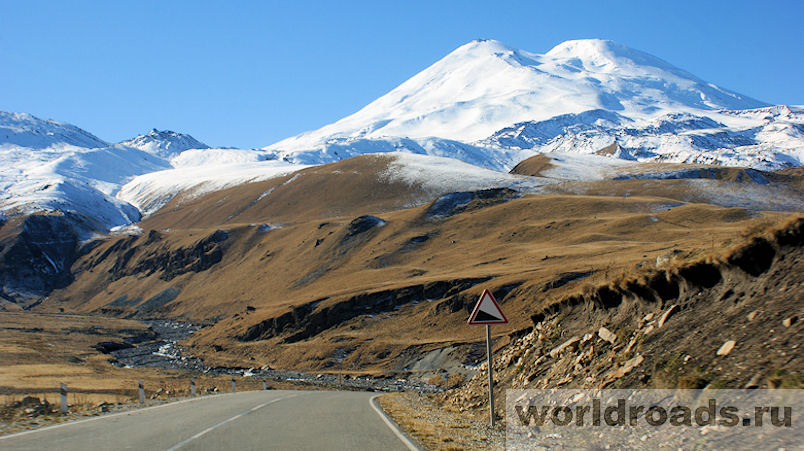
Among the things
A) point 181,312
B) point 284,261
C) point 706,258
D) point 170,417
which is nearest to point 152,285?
point 181,312

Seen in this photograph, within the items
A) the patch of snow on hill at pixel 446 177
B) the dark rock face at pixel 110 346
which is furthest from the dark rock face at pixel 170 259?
the patch of snow on hill at pixel 446 177

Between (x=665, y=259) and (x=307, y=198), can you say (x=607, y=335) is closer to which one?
(x=665, y=259)

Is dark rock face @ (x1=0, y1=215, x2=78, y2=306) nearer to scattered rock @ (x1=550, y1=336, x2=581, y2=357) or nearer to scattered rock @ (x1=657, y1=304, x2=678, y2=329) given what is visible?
scattered rock @ (x1=550, y1=336, x2=581, y2=357)

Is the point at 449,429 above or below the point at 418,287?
above

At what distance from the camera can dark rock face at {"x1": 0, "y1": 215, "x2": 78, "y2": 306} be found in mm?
129500

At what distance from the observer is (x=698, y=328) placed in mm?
10430

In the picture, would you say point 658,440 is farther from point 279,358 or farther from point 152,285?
point 152,285

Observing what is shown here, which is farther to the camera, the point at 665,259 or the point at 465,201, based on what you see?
the point at 465,201

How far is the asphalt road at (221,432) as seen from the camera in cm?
973

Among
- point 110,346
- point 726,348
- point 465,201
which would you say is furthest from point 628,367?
point 465,201

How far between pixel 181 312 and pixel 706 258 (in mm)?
96960

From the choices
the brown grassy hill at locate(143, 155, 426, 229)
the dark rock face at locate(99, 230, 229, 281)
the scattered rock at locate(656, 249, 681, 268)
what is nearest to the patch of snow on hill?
the brown grassy hill at locate(143, 155, 426, 229)

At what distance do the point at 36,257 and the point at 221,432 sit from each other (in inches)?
6002

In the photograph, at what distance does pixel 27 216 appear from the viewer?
158m
